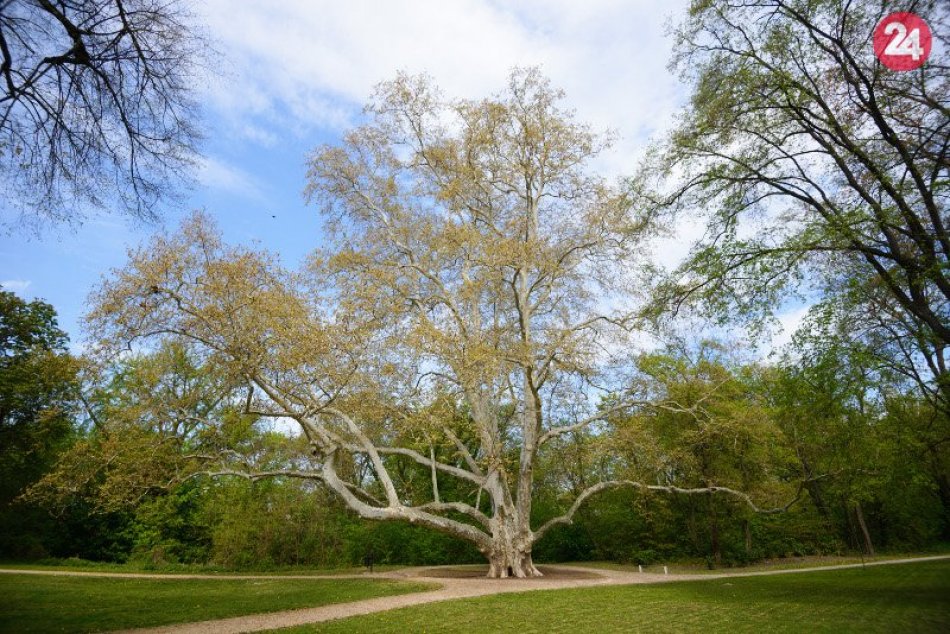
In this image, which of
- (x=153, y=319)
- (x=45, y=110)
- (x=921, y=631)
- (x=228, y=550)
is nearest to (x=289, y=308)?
(x=153, y=319)

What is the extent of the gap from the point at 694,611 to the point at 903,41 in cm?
1027

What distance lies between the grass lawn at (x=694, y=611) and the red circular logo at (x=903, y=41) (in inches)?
339

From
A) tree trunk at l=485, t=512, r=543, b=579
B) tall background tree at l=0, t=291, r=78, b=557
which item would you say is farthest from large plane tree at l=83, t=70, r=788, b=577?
tall background tree at l=0, t=291, r=78, b=557

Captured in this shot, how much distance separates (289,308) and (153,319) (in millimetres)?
3684

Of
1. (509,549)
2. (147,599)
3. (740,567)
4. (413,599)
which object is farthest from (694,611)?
(740,567)

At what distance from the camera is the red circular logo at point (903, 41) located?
8.31 meters

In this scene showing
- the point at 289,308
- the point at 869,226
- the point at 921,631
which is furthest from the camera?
the point at 289,308

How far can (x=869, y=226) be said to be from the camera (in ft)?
28.7

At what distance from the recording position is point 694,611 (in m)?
9.38

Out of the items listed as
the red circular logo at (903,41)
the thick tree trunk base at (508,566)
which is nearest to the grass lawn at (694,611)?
the thick tree trunk base at (508,566)

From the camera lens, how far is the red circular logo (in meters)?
8.31

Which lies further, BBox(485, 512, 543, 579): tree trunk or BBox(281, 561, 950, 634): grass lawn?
BBox(485, 512, 543, 579): tree trunk

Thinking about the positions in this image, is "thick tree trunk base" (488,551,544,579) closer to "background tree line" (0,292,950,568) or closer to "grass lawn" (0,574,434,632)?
"grass lawn" (0,574,434,632)

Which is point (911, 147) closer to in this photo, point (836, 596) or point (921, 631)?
point (921, 631)
